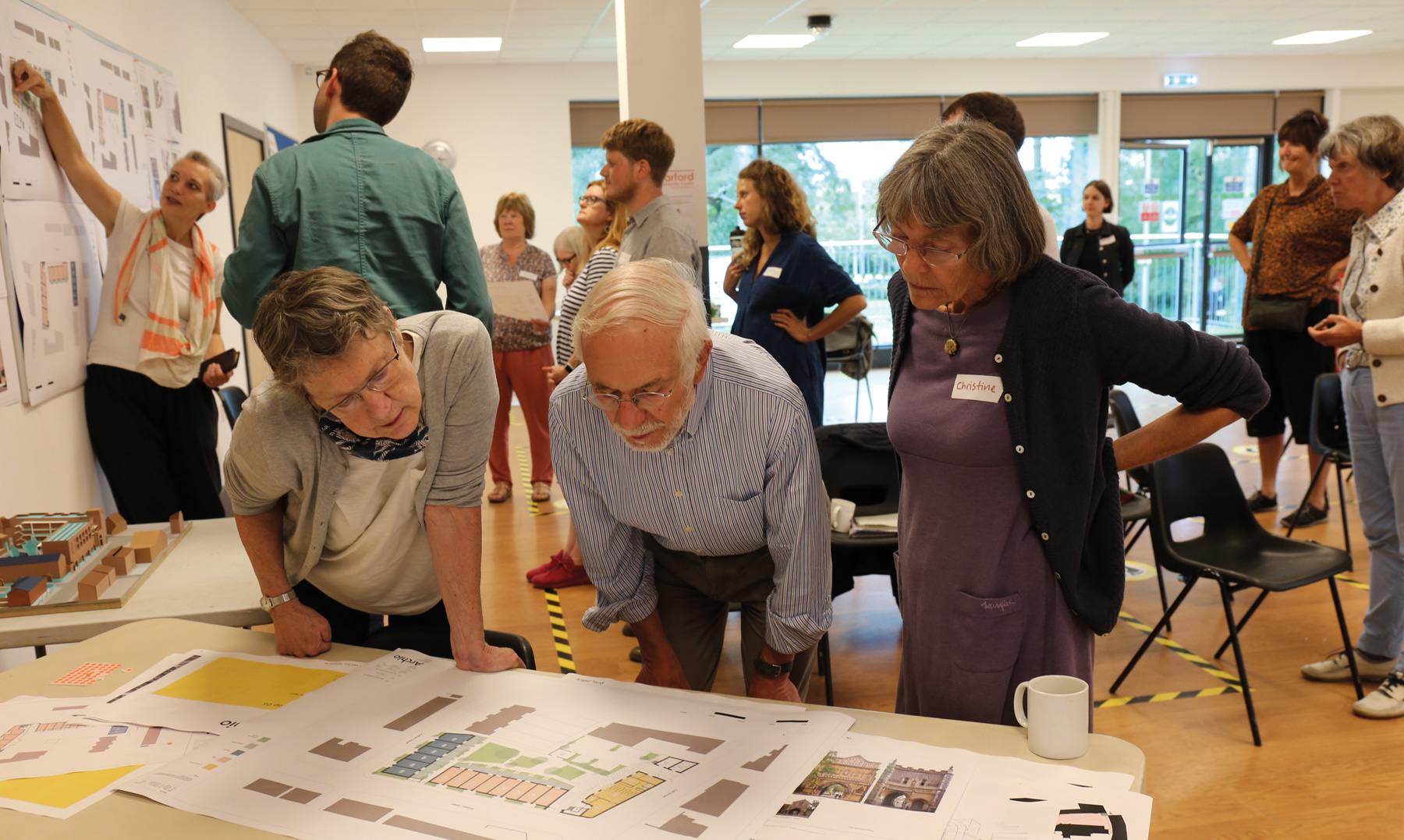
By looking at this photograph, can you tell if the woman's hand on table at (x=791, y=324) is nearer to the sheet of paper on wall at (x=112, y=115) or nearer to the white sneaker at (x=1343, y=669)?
the white sneaker at (x=1343, y=669)

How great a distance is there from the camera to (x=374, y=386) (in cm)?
150

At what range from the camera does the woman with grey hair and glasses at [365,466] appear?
4.79 feet

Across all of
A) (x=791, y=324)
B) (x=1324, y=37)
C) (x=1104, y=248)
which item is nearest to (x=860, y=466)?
(x=791, y=324)

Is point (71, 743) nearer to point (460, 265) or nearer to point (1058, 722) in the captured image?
point (1058, 722)

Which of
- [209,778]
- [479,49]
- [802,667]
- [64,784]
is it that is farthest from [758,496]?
[479,49]

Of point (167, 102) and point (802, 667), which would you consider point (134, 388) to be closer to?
point (167, 102)

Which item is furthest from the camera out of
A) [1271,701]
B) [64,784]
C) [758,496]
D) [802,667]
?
[1271,701]

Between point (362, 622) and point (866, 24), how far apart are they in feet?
24.6

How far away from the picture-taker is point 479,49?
331 inches

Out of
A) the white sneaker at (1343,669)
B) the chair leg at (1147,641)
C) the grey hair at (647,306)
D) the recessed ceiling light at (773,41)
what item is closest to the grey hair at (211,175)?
the grey hair at (647,306)

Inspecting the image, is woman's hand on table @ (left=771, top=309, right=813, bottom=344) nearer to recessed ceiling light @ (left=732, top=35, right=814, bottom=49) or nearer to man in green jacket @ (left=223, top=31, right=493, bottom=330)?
man in green jacket @ (left=223, top=31, right=493, bottom=330)

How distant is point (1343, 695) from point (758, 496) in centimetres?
242

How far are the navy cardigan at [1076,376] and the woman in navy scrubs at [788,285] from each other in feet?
7.57

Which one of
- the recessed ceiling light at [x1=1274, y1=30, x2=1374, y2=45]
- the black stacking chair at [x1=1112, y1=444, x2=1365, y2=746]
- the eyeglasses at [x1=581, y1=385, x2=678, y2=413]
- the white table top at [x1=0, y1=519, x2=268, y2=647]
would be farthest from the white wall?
the recessed ceiling light at [x1=1274, y1=30, x2=1374, y2=45]
